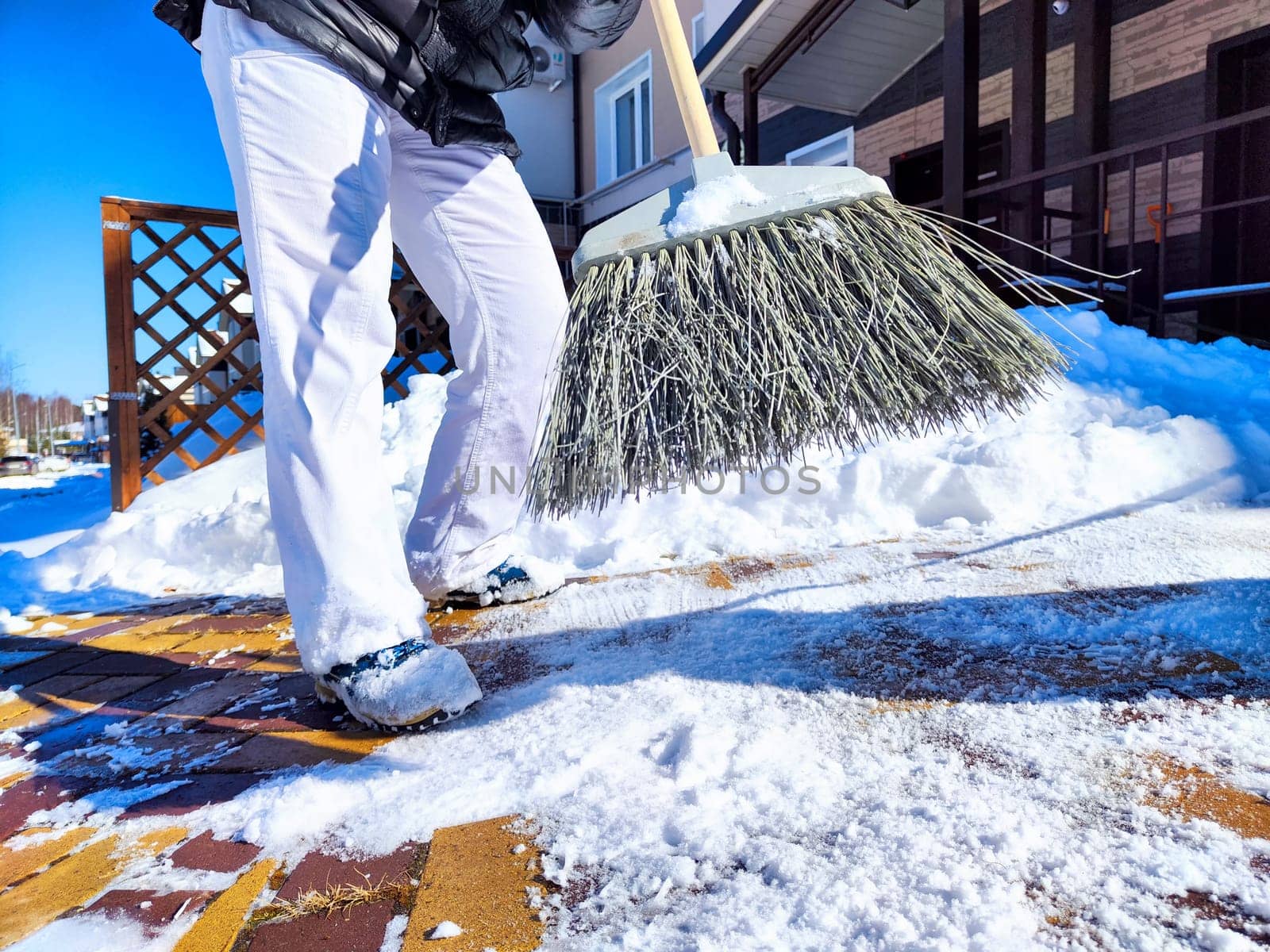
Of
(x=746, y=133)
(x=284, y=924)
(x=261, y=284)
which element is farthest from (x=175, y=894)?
(x=746, y=133)

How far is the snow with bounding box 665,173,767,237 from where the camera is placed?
46.6 inches

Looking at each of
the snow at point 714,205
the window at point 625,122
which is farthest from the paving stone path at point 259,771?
the window at point 625,122

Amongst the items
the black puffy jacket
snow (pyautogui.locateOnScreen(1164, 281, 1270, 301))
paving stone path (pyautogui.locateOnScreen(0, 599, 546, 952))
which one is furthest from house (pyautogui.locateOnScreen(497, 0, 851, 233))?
paving stone path (pyautogui.locateOnScreen(0, 599, 546, 952))

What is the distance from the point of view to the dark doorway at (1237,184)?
15.6ft

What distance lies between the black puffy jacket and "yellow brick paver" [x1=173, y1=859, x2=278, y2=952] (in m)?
1.15

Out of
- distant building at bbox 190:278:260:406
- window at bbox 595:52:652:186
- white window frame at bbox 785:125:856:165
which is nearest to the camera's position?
distant building at bbox 190:278:260:406

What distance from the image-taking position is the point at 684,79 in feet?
4.43

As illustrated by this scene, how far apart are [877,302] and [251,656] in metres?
1.41

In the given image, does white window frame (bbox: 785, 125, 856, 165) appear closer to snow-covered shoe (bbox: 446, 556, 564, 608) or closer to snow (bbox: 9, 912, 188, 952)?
snow-covered shoe (bbox: 446, 556, 564, 608)

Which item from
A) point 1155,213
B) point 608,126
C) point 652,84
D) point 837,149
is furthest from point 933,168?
point 608,126

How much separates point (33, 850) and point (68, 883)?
124 mm

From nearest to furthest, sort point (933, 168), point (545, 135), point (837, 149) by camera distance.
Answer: point (933, 168), point (837, 149), point (545, 135)

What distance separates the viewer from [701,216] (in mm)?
1186

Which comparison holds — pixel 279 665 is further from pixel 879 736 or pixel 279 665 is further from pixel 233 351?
pixel 233 351
